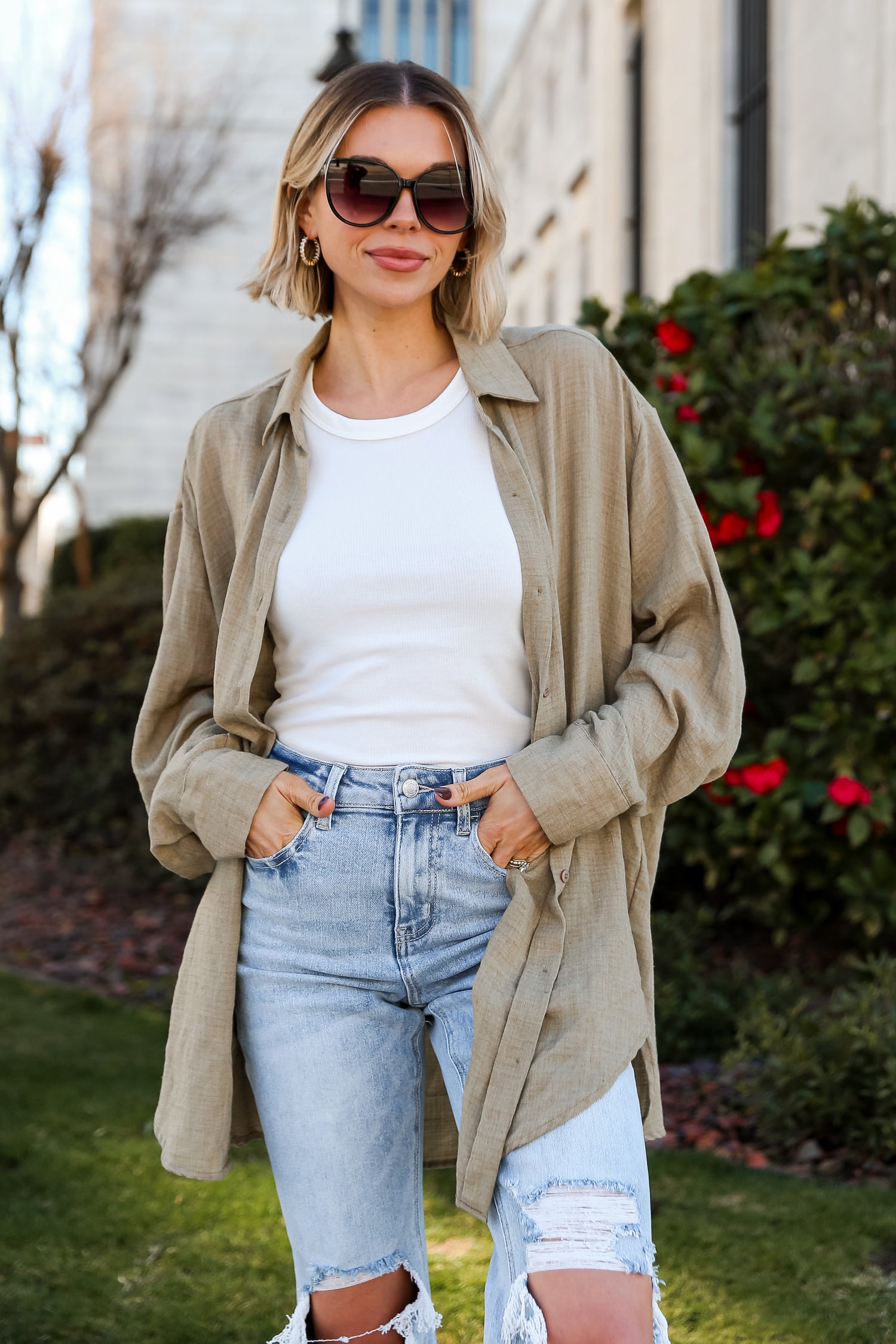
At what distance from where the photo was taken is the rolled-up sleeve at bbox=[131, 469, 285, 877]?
216 centimetres

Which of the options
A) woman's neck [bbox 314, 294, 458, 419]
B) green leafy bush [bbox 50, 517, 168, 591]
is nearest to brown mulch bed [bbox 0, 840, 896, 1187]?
woman's neck [bbox 314, 294, 458, 419]

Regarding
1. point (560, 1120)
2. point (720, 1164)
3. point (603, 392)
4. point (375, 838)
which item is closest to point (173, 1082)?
point (375, 838)

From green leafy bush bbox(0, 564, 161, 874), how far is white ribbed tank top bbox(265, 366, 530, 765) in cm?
598

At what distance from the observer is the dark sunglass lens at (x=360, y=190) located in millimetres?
2121

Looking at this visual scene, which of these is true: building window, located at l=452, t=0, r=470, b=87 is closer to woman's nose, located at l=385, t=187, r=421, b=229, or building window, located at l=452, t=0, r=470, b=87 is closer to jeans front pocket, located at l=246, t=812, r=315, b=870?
woman's nose, located at l=385, t=187, r=421, b=229

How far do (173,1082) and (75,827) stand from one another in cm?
677

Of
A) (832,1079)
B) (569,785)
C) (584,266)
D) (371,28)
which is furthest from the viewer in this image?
(371,28)

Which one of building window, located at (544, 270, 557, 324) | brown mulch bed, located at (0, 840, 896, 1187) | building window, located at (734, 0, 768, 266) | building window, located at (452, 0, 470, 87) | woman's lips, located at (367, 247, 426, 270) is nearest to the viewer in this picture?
woman's lips, located at (367, 247, 426, 270)

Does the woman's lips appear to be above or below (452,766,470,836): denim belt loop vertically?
above

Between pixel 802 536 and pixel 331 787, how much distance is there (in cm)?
316

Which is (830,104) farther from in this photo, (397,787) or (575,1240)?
(575,1240)

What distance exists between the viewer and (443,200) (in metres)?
2.13

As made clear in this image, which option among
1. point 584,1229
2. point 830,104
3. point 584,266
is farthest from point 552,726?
point 584,266

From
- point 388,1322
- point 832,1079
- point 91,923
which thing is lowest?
point 91,923
